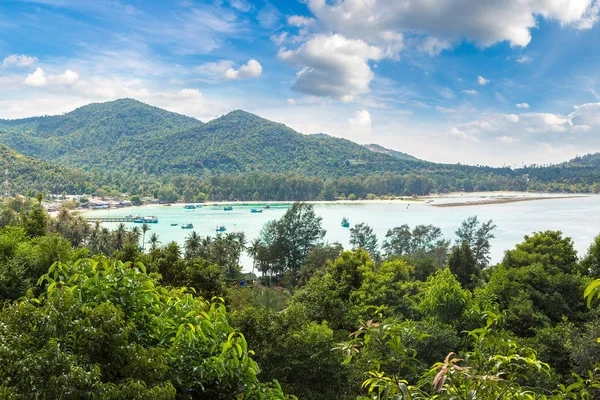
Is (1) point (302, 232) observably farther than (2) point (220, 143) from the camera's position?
No

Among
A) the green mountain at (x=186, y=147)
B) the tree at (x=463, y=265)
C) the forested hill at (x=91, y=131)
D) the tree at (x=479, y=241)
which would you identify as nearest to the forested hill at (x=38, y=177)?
the green mountain at (x=186, y=147)

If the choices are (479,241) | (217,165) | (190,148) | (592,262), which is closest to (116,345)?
(592,262)

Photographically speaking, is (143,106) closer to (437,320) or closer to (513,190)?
(513,190)

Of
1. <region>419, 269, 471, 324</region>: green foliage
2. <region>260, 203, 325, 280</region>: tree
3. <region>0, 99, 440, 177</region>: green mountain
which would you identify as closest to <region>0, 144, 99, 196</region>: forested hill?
<region>0, 99, 440, 177</region>: green mountain

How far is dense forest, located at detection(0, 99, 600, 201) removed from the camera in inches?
3246

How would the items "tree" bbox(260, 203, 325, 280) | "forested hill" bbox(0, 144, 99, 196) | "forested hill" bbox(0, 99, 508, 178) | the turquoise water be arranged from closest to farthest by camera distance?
"tree" bbox(260, 203, 325, 280)
the turquoise water
"forested hill" bbox(0, 144, 99, 196)
"forested hill" bbox(0, 99, 508, 178)

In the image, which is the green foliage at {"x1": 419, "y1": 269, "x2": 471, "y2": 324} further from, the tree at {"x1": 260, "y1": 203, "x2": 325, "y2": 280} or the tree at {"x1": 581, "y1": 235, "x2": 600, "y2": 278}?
the tree at {"x1": 260, "y1": 203, "x2": 325, "y2": 280}

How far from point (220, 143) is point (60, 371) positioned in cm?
13338

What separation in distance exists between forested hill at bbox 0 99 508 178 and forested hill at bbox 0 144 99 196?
3548 cm

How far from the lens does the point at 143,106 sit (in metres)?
172

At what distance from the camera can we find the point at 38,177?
74.1 m

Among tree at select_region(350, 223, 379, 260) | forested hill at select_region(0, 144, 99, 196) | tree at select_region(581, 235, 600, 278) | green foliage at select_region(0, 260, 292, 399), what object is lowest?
tree at select_region(350, 223, 379, 260)

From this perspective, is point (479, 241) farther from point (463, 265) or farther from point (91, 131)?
point (91, 131)

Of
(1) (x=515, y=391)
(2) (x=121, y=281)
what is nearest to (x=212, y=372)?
(2) (x=121, y=281)
